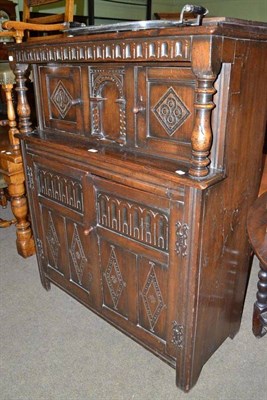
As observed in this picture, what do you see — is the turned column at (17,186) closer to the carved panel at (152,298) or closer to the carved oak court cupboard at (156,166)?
the carved oak court cupboard at (156,166)

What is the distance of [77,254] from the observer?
175 cm

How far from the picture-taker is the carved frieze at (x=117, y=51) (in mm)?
993

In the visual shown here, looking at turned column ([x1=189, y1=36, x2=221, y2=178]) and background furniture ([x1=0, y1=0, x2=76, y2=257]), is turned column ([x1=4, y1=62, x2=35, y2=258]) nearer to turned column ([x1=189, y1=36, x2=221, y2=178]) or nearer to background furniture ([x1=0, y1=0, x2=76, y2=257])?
background furniture ([x1=0, y1=0, x2=76, y2=257])

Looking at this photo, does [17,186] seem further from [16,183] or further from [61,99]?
[61,99]

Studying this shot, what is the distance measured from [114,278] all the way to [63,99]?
2.75ft

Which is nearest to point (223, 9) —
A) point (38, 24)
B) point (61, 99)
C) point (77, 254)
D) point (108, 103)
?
point (38, 24)

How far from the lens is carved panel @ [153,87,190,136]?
3.75 feet

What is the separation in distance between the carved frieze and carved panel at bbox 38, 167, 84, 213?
1.68 feet

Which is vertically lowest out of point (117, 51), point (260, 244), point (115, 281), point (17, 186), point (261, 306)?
point (261, 306)

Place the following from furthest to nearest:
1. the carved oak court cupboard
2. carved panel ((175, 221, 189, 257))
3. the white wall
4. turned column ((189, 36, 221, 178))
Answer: the white wall, carved panel ((175, 221, 189, 257)), the carved oak court cupboard, turned column ((189, 36, 221, 178))

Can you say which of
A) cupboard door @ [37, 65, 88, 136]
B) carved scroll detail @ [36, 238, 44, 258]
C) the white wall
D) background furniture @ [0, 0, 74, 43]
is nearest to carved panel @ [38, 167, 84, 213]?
cupboard door @ [37, 65, 88, 136]

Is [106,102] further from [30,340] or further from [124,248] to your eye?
[30,340]

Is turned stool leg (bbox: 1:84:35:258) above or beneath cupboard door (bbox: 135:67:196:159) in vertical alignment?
beneath

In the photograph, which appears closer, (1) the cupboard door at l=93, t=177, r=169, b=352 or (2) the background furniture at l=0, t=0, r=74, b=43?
(1) the cupboard door at l=93, t=177, r=169, b=352
